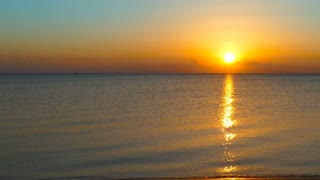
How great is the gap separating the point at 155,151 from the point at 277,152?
4.94m

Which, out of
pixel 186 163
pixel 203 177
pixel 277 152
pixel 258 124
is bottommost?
pixel 203 177

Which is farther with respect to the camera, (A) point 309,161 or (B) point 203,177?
(A) point 309,161

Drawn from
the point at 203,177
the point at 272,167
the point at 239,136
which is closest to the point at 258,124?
the point at 239,136

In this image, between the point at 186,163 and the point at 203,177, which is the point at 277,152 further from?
the point at 203,177

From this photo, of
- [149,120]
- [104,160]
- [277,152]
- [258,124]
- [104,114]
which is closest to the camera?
[104,160]

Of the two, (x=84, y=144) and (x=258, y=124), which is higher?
(x=258, y=124)

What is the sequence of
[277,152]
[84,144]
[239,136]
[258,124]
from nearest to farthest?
[277,152] < [84,144] < [239,136] < [258,124]

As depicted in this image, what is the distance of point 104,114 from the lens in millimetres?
32438

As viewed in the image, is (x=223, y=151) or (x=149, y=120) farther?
(x=149, y=120)

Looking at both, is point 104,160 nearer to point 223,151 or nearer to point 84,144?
point 84,144

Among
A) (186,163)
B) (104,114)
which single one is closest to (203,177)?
(186,163)

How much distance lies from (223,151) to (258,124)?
31.9 feet

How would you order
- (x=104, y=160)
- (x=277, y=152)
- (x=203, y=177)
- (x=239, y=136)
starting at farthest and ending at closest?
(x=239, y=136) < (x=277, y=152) < (x=104, y=160) < (x=203, y=177)

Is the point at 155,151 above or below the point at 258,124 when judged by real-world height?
below
